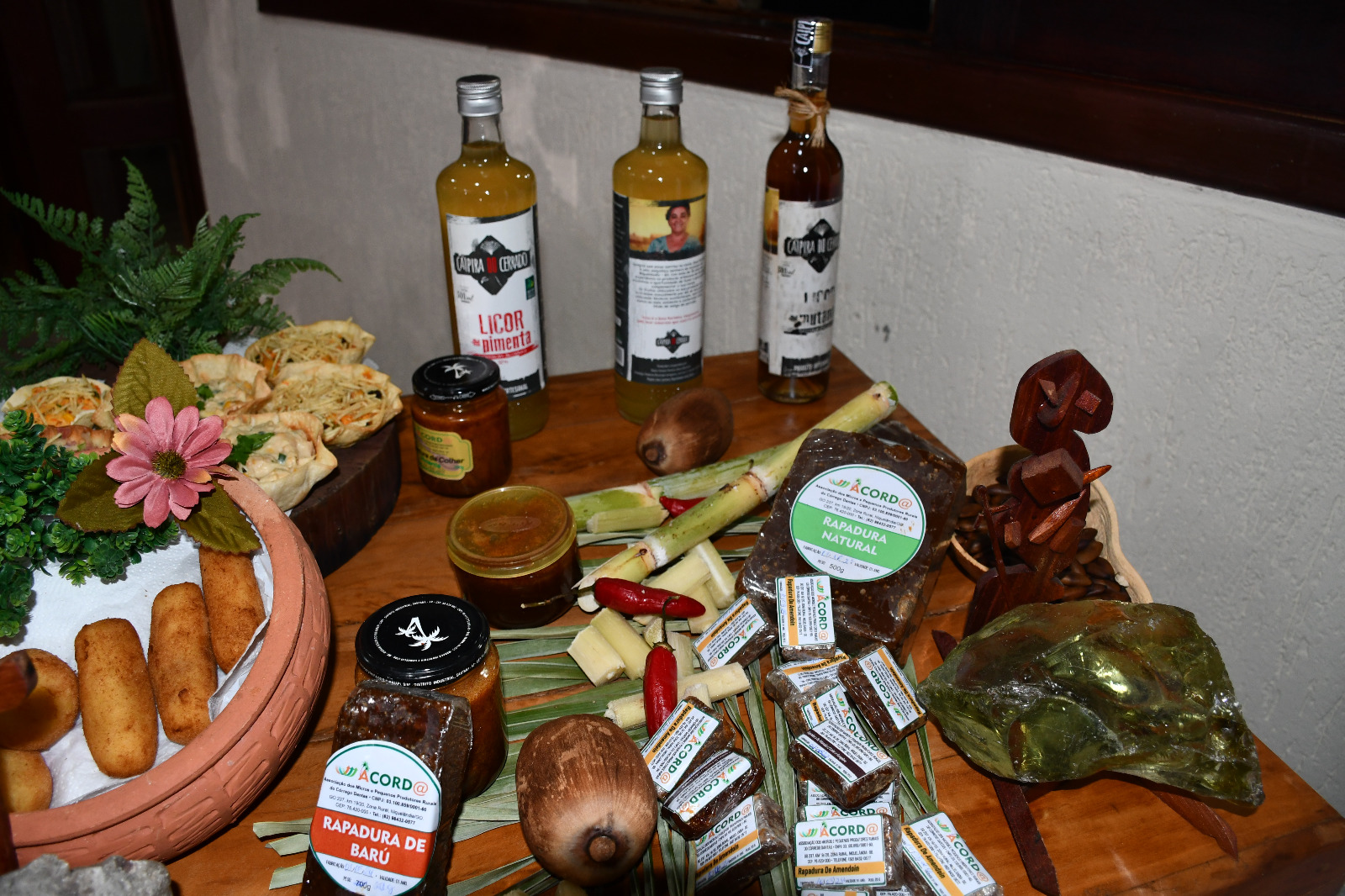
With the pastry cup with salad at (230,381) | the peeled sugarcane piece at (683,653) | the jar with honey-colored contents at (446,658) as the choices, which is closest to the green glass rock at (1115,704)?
the peeled sugarcane piece at (683,653)

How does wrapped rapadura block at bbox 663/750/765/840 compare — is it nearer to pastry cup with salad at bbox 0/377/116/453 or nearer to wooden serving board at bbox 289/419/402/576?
wooden serving board at bbox 289/419/402/576

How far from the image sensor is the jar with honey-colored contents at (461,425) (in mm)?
1068

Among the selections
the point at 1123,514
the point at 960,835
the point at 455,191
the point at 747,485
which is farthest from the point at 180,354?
the point at 1123,514

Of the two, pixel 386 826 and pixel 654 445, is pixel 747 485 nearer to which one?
pixel 654 445

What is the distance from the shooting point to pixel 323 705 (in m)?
0.88

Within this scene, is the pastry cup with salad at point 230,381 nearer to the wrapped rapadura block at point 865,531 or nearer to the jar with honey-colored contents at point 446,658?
the jar with honey-colored contents at point 446,658

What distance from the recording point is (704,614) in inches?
38.5

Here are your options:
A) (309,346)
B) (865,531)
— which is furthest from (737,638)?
(309,346)

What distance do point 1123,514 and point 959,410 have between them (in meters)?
0.33

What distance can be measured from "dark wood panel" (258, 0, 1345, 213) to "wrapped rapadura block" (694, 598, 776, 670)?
2.83 ft

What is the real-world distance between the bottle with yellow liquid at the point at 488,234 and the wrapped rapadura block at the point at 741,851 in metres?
0.69

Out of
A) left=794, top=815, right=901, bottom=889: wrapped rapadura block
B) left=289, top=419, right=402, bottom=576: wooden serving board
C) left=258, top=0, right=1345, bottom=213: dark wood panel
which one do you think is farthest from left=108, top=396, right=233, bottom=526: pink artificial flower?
left=258, top=0, right=1345, bottom=213: dark wood panel

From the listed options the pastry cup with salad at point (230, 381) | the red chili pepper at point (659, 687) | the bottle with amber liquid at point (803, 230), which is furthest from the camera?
the bottle with amber liquid at point (803, 230)

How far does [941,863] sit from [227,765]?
1.85 feet
